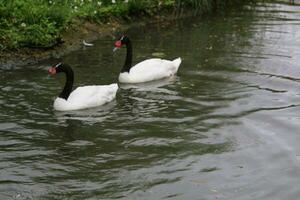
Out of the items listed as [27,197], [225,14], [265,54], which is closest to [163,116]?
[27,197]

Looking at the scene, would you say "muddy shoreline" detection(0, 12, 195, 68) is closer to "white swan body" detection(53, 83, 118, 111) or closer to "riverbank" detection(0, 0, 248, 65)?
"riverbank" detection(0, 0, 248, 65)

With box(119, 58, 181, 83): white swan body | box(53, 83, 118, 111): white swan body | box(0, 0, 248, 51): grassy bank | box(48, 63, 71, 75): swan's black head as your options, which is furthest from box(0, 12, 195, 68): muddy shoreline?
box(53, 83, 118, 111): white swan body

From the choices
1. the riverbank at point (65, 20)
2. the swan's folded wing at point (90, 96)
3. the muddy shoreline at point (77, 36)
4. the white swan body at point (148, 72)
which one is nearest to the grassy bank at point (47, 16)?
the riverbank at point (65, 20)

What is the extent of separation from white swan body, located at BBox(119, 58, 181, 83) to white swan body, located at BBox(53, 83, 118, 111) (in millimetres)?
1187

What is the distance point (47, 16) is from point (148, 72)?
11.4ft

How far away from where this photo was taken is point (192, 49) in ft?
47.3

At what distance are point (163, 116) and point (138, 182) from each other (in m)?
2.53

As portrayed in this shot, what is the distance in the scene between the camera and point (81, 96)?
10.6 meters

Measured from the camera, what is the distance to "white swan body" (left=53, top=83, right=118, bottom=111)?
10.5 m

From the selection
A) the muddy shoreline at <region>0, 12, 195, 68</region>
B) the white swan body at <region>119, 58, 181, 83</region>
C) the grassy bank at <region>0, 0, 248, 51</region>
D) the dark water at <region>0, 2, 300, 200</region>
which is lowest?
the dark water at <region>0, 2, 300, 200</region>

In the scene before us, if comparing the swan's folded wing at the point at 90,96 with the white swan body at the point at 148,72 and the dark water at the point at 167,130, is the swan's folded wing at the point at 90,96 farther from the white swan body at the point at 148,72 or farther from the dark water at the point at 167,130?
the white swan body at the point at 148,72

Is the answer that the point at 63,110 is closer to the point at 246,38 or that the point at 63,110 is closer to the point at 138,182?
the point at 138,182

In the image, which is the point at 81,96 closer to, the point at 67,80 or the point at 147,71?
the point at 67,80

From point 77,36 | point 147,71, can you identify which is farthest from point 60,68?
point 77,36
